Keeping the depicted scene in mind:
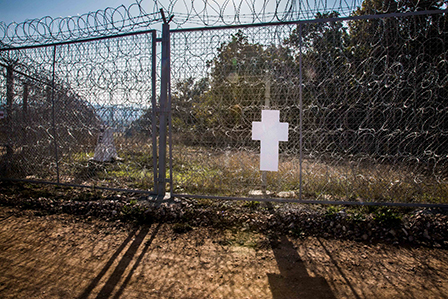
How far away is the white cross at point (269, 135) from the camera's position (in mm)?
3266

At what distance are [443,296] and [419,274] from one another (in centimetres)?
27

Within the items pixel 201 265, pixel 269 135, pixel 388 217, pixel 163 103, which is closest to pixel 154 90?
pixel 163 103

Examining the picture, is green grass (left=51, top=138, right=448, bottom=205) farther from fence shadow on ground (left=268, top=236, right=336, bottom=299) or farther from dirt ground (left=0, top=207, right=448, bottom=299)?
fence shadow on ground (left=268, top=236, right=336, bottom=299)

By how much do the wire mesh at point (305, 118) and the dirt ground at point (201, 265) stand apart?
0.85 m

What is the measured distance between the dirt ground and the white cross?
93 cm

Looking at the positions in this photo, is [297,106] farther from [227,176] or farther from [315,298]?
[315,298]

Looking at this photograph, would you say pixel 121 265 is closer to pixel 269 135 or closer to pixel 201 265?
pixel 201 265

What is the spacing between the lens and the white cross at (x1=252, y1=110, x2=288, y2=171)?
3266 millimetres

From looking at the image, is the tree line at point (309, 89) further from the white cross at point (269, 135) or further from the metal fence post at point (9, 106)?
the metal fence post at point (9, 106)

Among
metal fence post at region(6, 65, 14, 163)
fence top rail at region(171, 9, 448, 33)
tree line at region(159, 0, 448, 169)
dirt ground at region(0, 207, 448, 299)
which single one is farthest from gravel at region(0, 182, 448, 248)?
fence top rail at region(171, 9, 448, 33)

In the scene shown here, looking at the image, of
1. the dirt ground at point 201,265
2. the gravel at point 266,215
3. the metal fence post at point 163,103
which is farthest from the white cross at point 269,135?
the metal fence post at point 163,103

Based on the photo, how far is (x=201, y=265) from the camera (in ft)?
7.78

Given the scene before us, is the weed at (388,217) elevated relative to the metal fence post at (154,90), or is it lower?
lower

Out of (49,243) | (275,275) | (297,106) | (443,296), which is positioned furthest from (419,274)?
(49,243)
